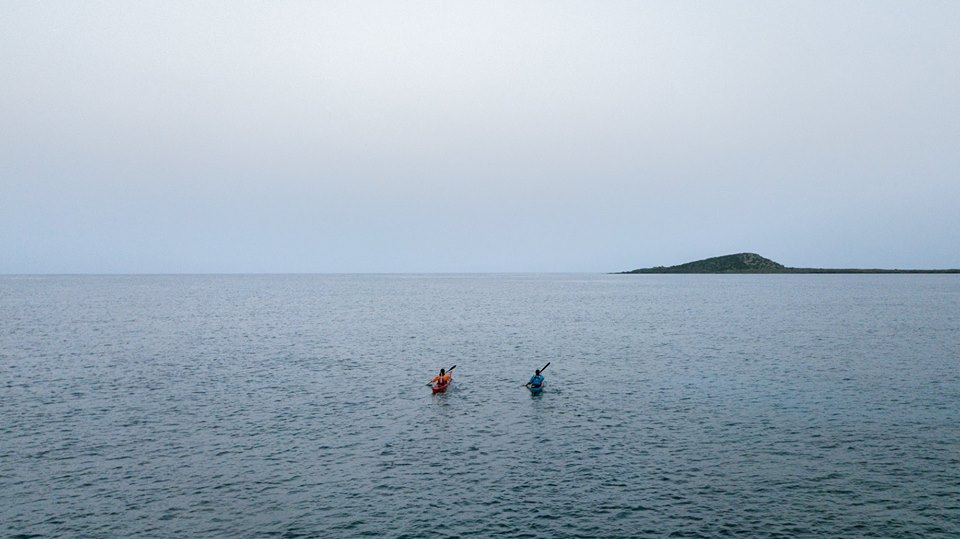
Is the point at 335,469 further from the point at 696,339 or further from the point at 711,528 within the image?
the point at 696,339

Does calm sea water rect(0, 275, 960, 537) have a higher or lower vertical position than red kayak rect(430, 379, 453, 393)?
lower

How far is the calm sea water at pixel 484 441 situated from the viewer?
2711cm

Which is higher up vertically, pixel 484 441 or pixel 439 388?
pixel 439 388

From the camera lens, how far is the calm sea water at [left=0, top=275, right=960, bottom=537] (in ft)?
88.9

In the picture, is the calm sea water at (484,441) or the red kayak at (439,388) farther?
the red kayak at (439,388)

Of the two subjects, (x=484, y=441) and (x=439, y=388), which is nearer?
(x=484, y=441)

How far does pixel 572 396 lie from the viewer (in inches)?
2007

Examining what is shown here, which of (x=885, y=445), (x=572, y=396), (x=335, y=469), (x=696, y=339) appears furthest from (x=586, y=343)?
(x=335, y=469)

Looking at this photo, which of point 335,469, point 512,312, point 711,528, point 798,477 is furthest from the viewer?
point 512,312

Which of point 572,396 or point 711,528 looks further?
point 572,396

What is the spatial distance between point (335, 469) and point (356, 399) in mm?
16825

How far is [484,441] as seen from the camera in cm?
3838

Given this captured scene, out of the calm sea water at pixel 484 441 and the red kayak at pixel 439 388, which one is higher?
the red kayak at pixel 439 388

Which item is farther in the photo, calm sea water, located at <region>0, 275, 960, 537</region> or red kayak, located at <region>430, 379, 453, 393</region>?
red kayak, located at <region>430, 379, 453, 393</region>
